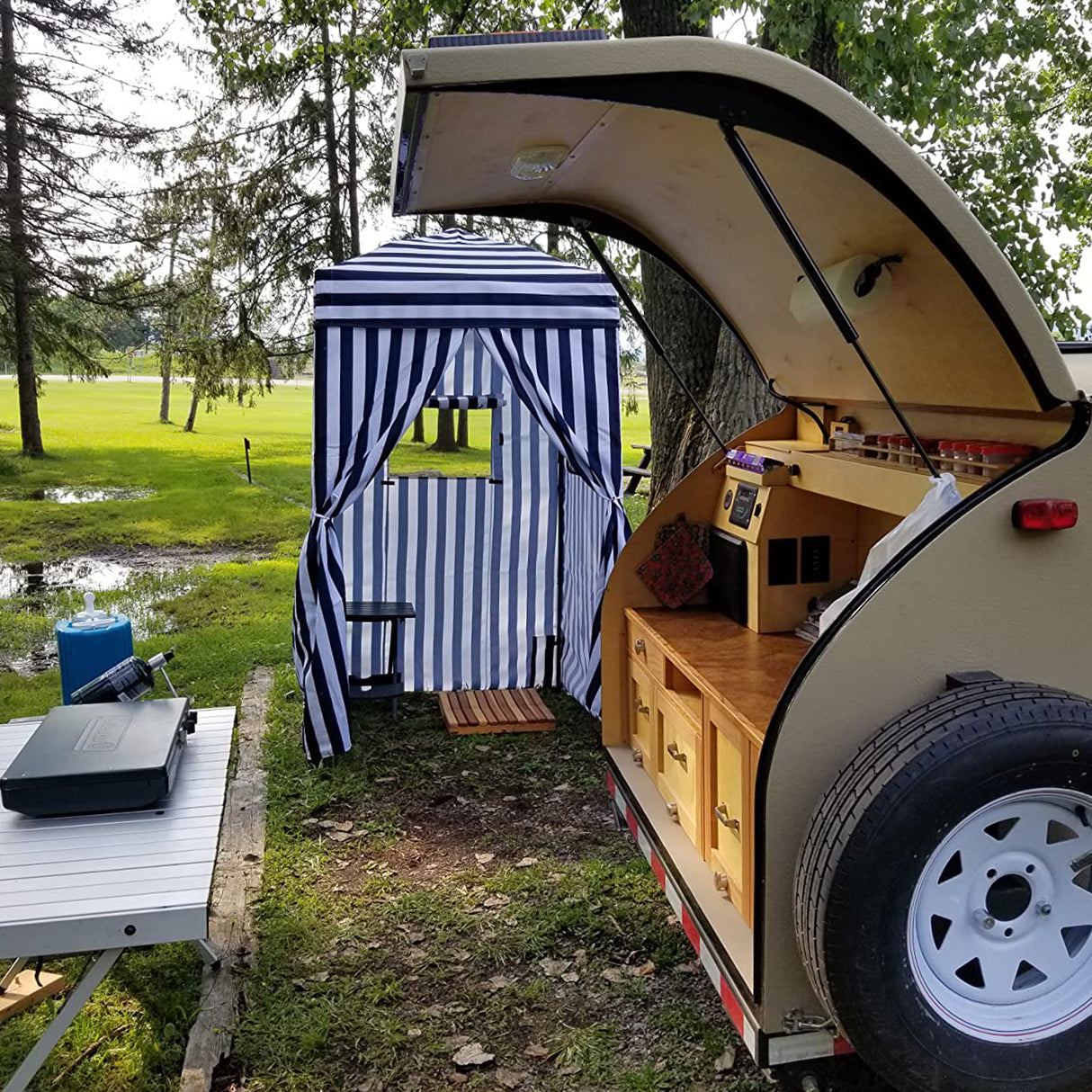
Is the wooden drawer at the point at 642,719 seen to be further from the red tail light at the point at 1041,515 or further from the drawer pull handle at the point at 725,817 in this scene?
the red tail light at the point at 1041,515

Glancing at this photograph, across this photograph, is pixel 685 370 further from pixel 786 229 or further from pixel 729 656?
pixel 786 229

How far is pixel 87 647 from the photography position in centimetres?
439

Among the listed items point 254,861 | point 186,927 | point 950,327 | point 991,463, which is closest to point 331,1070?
point 186,927

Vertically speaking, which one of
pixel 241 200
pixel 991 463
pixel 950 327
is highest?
pixel 241 200

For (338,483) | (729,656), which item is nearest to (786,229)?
(729,656)

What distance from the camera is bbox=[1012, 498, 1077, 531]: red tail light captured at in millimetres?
2301

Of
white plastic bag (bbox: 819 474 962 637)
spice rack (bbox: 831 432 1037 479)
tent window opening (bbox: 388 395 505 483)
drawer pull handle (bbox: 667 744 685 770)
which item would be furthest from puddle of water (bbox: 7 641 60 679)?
white plastic bag (bbox: 819 474 962 637)

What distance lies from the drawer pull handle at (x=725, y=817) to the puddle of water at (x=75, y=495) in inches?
568

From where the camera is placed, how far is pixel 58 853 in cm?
280

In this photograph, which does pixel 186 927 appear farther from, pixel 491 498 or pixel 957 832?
pixel 491 498

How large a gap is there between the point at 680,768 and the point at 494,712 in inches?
113

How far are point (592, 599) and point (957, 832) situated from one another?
3.86 meters

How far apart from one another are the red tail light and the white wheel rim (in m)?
0.60

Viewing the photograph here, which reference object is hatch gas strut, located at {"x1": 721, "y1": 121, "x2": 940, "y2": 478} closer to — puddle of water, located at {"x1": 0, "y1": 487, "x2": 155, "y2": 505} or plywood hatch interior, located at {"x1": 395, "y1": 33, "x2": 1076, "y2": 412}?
plywood hatch interior, located at {"x1": 395, "y1": 33, "x2": 1076, "y2": 412}
